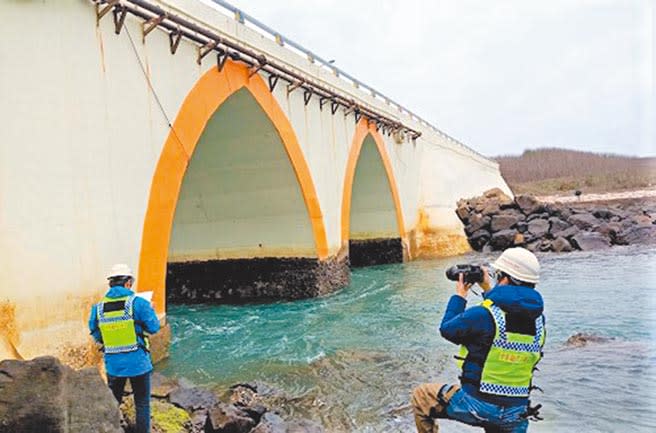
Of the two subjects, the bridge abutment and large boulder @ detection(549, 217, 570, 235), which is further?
large boulder @ detection(549, 217, 570, 235)

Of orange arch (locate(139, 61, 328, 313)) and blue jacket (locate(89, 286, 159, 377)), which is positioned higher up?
orange arch (locate(139, 61, 328, 313))

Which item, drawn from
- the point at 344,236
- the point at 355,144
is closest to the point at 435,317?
the point at 344,236

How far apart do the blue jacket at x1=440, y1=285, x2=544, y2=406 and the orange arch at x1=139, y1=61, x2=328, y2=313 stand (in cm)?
586

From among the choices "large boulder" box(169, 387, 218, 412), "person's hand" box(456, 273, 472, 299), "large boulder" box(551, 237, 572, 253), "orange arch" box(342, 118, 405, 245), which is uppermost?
"orange arch" box(342, 118, 405, 245)

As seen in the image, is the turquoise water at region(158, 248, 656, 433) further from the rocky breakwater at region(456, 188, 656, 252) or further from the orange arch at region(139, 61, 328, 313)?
the rocky breakwater at region(456, 188, 656, 252)

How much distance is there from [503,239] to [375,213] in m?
6.49

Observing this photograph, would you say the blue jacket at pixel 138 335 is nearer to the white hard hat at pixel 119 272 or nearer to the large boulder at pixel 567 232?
the white hard hat at pixel 119 272

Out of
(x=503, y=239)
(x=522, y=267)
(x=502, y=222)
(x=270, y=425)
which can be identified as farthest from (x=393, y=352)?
(x=502, y=222)

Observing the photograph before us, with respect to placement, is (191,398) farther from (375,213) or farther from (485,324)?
(375,213)

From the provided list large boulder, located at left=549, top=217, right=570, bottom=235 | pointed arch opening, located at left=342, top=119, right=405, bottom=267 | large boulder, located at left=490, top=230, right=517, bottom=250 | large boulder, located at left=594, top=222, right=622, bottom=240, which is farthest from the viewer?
large boulder, located at left=549, top=217, right=570, bottom=235

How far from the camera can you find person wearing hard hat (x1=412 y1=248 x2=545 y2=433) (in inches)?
139

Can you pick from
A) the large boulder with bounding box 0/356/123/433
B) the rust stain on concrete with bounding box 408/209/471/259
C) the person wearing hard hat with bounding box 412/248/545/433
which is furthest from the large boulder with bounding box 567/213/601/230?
the large boulder with bounding box 0/356/123/433

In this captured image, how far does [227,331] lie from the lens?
1245 cm

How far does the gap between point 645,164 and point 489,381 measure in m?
1.61
